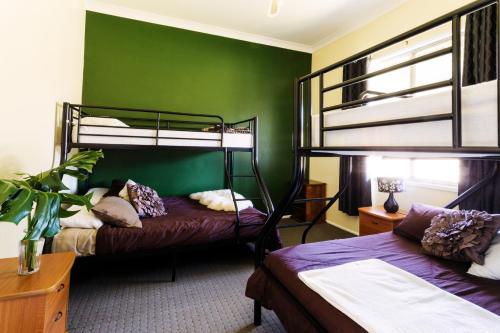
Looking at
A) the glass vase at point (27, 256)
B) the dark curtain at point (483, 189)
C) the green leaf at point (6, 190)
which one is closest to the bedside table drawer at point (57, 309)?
the glass vase at point (27, 256)

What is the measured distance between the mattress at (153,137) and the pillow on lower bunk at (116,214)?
23.9 inches

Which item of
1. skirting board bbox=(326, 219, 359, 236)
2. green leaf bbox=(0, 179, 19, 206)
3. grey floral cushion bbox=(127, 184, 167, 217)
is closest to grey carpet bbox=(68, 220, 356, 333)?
grey floral cushion bbox=(127, 184, 167, 217)

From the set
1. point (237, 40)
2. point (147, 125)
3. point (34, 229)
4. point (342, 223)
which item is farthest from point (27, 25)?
point (342, 223)

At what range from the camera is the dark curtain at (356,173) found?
3.30m

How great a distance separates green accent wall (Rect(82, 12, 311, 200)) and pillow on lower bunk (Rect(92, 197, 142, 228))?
1327mm

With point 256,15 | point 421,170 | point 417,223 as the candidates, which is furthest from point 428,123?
point 256,15

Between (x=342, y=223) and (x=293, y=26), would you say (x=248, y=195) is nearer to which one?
(x=342, y=223)

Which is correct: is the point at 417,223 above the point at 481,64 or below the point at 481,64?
below

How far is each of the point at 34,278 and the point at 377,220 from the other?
9.16ft

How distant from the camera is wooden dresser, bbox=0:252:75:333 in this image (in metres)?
0.92

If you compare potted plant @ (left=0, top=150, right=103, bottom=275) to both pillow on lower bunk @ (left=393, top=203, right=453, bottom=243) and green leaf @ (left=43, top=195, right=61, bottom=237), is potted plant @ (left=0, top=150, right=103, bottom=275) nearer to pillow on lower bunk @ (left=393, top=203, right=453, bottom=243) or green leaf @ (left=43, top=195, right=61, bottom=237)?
green leaf @ (left=43, top=195, right=61, bottom=237)

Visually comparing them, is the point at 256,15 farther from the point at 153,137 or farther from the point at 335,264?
the point at 335,264

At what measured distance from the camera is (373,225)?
2.77 meters

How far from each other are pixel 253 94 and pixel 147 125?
1.67 meters
